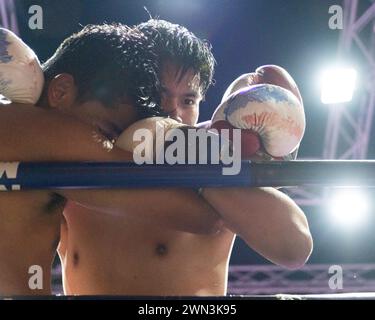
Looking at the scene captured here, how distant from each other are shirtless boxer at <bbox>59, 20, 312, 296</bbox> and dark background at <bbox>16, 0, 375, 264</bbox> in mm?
182

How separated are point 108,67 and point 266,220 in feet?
1.33

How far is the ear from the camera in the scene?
96 centimetres

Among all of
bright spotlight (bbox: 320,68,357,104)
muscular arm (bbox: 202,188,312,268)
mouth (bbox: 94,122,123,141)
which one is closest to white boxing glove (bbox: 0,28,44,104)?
mouth (bbox: 94,122,123,141)

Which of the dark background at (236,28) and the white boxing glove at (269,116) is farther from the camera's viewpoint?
the dark background at (236,28)

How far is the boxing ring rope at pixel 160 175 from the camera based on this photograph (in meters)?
0.78

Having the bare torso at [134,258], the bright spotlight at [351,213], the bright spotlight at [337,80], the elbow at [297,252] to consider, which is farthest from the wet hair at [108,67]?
the bright spotlight at [351,213]

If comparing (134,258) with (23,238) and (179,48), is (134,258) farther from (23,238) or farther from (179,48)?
(179,48)

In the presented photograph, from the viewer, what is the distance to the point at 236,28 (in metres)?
1.40

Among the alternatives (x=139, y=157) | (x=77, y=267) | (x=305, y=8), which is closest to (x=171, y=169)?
(x=139, y=157)

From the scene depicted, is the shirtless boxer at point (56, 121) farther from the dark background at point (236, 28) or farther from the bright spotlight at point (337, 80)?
the bright spotlight at point (337, 80)

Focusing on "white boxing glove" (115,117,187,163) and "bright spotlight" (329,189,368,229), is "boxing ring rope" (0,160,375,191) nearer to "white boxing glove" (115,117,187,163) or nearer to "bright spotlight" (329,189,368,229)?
"white boxing glove" (115,117,187,163)

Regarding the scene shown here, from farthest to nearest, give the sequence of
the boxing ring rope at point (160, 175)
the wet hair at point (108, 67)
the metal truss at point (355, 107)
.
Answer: the metal truss at point (355, 107) → the wet hair at point (108, 67) → the boxing ring rope at point (160, 175)

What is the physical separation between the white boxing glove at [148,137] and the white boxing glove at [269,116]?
117 mm

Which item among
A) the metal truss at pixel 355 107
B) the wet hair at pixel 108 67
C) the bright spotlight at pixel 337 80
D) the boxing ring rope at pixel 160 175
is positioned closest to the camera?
the boxing ring rope at pixel 160 175
